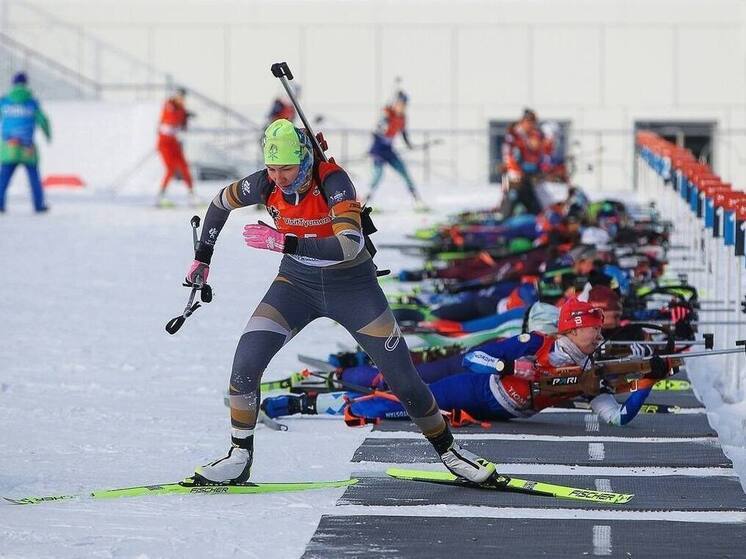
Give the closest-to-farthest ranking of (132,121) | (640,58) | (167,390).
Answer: (167,390), (132,121), (640,58)

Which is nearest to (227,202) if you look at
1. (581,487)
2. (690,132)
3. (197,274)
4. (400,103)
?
(197,274)

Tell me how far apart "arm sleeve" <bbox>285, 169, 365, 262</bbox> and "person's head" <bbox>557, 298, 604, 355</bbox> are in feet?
6.18

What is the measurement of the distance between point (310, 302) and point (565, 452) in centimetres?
169

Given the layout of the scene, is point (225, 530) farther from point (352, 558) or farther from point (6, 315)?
point (6, 315)

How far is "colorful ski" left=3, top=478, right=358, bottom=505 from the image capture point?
255 inches

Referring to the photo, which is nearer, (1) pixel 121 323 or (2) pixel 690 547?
(2) pixel 690 547

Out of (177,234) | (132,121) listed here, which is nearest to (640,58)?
(132,121)

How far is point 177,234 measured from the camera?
19.5m

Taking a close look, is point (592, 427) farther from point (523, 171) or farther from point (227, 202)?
point (523, 171)

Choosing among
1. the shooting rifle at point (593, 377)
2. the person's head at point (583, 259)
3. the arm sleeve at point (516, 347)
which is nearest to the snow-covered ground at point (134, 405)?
the shooting rifle at point (593, 377)

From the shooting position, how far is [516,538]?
19.3 ft

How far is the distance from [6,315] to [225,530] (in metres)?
7.34

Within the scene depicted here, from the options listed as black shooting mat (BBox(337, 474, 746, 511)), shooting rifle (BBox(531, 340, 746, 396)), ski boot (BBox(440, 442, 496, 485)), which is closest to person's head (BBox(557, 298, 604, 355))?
shooting rifle (BBox(531, 340, 746, 396))

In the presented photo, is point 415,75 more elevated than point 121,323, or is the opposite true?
point 415,75
